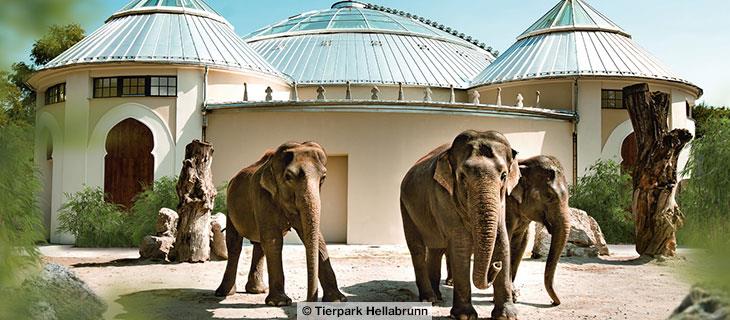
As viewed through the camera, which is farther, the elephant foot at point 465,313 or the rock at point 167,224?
the rock at point 167,224

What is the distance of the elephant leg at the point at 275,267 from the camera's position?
986 cm

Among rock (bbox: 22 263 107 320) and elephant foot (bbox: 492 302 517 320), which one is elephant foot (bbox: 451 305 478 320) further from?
rock (bbox: 22 263 107 320)

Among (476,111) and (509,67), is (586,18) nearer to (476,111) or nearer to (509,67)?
(509,67)

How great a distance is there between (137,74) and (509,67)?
44.7ft

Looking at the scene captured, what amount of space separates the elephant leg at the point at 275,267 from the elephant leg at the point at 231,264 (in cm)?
130

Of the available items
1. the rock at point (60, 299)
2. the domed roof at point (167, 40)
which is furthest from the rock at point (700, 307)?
the domed roof at point (167, 40)

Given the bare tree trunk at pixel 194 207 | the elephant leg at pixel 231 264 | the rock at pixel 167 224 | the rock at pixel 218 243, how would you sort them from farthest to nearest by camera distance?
the rock at pixel 167 224 < the rock at pixel 218 243 < the bare tree trunk at pixel 194 207 < the elephant leg at pixel 231 264

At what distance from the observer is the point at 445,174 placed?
9.14 meters

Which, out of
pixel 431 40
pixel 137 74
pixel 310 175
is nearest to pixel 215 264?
pixel 310 175

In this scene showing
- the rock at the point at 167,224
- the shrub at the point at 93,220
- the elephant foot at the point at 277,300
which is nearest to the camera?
the elephant foot at the point at 277,300

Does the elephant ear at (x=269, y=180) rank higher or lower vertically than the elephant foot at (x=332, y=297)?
higher

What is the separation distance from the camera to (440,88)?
3111cm

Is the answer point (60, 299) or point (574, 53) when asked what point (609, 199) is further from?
point (60, 299)

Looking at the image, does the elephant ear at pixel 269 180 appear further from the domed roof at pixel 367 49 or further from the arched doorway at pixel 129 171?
the domed roof at pixel 367 49
